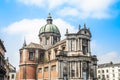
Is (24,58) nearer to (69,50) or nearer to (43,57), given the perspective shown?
(43,57)

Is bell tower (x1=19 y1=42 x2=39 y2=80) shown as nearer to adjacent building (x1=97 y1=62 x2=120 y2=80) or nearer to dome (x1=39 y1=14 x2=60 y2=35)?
dome (x1=39 y1=14 x2=60 y2=35)

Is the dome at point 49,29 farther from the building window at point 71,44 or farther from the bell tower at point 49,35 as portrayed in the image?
the building window at point 71,44

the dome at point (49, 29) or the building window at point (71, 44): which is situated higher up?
the dome at point (49, 29)

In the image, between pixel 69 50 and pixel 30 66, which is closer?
pixel 69 50

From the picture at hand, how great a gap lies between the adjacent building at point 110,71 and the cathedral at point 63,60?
29.7m

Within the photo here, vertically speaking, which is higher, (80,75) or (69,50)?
(69,50)

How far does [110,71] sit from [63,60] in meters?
39.6

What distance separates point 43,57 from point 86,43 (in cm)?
1524

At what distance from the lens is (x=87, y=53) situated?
54.5 metres

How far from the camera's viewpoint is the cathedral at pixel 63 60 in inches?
2030

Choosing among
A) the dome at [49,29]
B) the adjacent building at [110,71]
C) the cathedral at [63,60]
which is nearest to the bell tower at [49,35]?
the dome at [49,29]

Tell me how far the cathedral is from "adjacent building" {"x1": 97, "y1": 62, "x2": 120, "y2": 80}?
1169 inches

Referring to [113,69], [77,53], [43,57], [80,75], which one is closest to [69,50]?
[77,53]

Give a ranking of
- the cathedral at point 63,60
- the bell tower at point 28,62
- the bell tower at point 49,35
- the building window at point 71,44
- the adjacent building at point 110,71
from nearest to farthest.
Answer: the cathedral at point 63,60 → the building window at point 71,44 → the bell tower at point 28,62 → the bell tower at point 49,35 → the adjacent building at point 110,71
